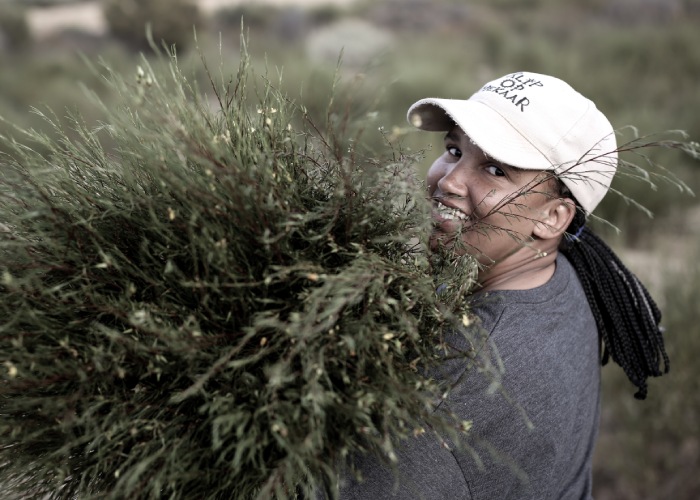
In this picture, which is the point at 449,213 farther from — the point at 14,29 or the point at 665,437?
the point at 14,29

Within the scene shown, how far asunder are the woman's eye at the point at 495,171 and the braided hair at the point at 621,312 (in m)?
0.32

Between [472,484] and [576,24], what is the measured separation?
16401 mm

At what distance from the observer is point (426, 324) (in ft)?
3.52

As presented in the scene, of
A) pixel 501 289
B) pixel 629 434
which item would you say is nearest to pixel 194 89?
pixel 501 289

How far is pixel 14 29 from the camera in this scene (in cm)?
1548

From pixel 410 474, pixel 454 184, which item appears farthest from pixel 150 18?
pixel 410 474

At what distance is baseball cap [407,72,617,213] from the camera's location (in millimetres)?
1415

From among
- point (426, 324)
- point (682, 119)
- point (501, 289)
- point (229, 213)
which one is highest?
point (229, 213)

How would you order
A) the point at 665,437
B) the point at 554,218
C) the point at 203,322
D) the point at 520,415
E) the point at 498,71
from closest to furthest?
the point at 203,322
the point at 520,415
the point at 554,218
the point at 665,437
the point at 498,71

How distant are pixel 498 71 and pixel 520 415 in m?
11.8

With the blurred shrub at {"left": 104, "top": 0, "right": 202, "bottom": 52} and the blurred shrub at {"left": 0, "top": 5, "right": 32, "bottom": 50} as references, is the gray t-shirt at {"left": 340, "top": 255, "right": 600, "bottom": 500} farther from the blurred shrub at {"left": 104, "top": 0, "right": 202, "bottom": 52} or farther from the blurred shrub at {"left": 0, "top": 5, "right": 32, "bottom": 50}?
the blurred shrub at {"left": 0, "top": 5, "right": 32, "bottom": 50}

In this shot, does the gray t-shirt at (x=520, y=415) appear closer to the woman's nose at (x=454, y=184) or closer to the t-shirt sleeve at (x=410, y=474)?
the t-shirt sleeve at (x=410, y=474)

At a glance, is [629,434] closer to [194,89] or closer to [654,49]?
[194,89]

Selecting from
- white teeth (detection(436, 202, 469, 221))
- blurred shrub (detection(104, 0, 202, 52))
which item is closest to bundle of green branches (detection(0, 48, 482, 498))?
white teeth (detection(436, 202, 469, 221))
